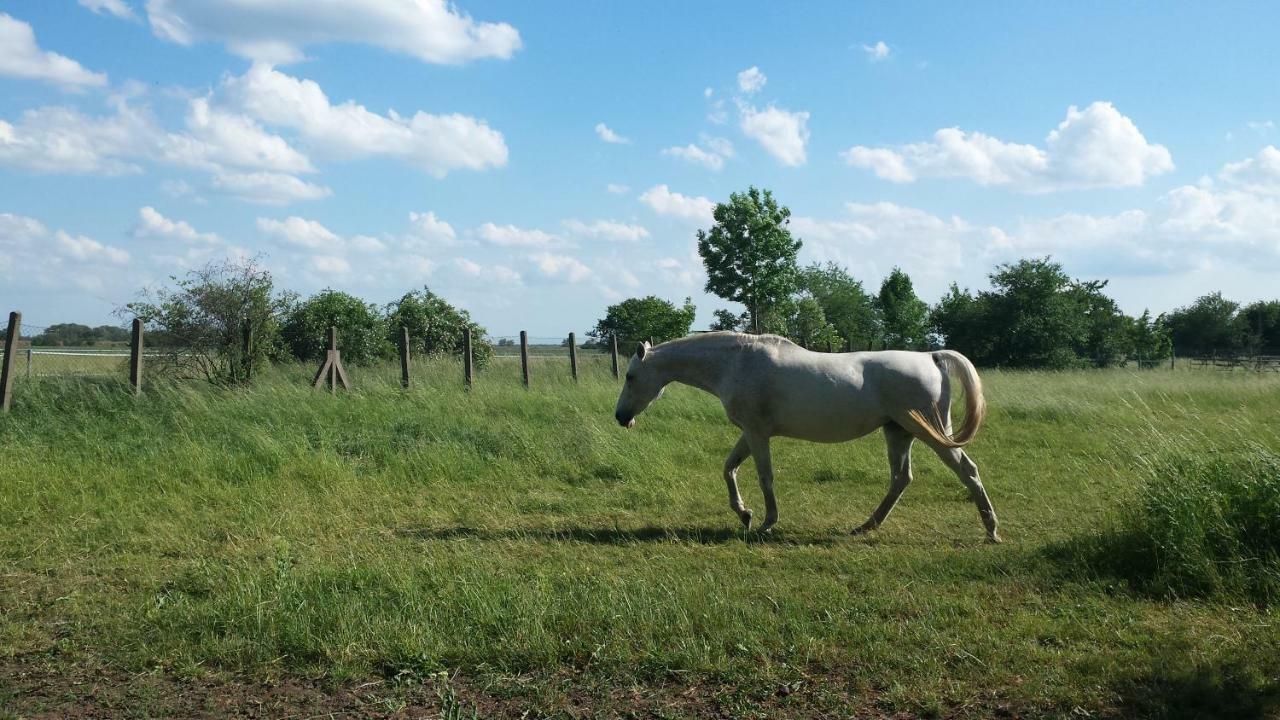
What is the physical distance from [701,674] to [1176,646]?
2.50 meters

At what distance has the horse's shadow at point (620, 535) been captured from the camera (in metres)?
7.21

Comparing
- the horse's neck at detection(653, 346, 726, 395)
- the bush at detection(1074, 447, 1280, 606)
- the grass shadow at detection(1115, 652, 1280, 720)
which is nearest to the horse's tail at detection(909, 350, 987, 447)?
the bush at detection(1074, 447, 1280, 606)

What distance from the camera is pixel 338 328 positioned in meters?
19.2

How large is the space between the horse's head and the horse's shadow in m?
1.47

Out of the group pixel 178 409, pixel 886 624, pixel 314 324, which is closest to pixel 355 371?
pixel 314 324

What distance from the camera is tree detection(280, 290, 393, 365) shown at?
18.8 metres

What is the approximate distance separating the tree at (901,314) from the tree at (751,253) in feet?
25.8

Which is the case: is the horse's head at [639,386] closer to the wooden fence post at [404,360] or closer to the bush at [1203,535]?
the bush at [1203,535]

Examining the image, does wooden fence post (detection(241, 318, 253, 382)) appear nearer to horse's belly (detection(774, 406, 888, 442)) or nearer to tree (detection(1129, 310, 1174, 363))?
horse's belly (detection(774, 406, 888, 442))

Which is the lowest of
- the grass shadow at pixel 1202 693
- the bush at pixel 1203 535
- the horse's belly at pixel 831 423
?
the grass shadow at pixel 1202 693

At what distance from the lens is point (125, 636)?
470 cm

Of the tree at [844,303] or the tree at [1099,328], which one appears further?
the tree at [844,303]

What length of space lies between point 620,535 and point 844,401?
→ 2408 mm

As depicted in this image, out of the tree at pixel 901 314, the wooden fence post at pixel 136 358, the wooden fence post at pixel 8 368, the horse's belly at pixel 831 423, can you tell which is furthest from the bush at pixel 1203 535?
the tree at pixel 901 314
